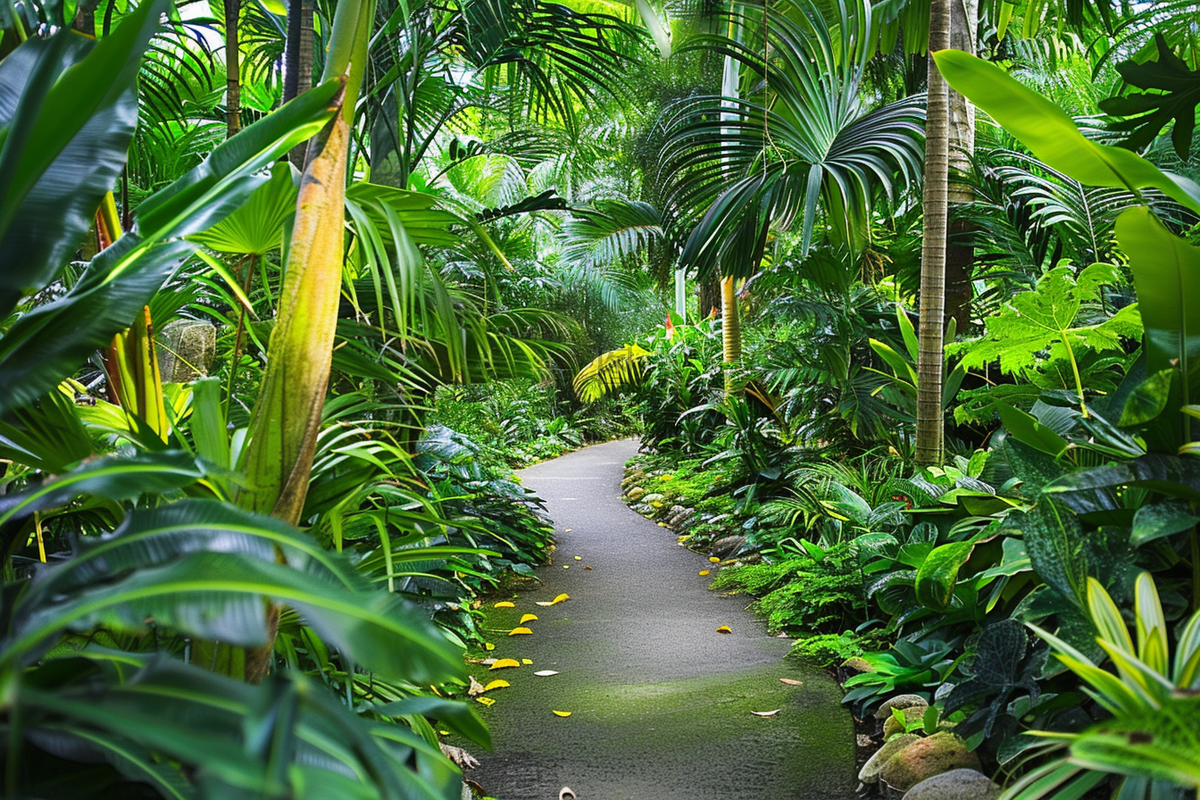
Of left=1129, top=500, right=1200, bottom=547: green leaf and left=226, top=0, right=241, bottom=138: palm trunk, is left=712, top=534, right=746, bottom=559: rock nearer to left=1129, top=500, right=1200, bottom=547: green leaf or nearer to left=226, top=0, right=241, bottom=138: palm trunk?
left=1129, top=500, right=1200, bottom=547: green leaf

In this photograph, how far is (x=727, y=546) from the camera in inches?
215

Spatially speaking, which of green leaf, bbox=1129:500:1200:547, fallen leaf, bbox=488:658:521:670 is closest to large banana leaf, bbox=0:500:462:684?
green leaf, bbox=1129:500:1200:547

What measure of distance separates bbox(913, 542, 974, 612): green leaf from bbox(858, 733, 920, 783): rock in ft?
1.40

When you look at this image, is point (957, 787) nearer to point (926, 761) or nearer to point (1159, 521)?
point (926, 761)

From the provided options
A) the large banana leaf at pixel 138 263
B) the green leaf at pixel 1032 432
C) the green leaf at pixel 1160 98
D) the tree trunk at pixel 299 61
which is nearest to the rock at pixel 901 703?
the green leaf at pixel 1032 432

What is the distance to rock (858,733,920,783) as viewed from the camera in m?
2.27

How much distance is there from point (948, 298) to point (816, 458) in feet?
5.21

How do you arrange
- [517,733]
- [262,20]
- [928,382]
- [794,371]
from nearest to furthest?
[517,733] → [928,382] → [262,20] → [794,371]

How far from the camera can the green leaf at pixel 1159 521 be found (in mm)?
1542

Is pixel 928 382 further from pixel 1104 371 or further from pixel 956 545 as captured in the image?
pixel 956 545

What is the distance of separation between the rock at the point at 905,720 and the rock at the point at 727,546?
2.73 metres

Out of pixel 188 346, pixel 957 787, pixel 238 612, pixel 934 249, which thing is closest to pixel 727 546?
pixel 934 249

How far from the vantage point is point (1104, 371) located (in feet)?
9.27

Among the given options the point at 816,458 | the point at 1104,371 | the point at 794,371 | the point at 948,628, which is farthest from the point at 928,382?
the point at 816,458
